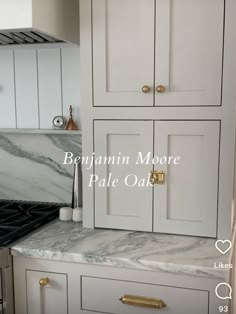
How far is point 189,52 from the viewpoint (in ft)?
4.94

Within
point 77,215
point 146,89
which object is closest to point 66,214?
point 77,215

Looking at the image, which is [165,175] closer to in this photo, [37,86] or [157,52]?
[157,52]

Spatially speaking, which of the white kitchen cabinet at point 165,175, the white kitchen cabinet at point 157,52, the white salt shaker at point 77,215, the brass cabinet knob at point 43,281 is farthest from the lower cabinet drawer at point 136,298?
the white kitchen cabinet at point 157,52

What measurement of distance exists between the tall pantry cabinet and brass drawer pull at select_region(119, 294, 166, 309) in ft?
1.05

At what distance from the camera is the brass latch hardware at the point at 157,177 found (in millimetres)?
1602

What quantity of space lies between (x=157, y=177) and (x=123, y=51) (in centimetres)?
51

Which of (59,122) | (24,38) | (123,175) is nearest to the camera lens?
(123,175)

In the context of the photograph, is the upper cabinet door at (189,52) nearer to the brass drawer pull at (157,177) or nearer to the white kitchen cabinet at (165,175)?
the white kitchen cabinet at (165,175)

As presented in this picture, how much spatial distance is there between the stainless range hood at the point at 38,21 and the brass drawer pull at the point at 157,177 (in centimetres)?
66

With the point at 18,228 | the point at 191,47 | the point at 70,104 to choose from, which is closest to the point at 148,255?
the point at 18,228

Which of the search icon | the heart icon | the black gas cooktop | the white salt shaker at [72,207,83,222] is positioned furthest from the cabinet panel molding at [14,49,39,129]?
the search icon

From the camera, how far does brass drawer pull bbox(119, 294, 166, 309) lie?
1.38m

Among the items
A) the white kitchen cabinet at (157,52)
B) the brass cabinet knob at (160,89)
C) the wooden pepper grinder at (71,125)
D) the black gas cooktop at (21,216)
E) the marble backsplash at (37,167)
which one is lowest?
the black gas cooktop at (21,216)

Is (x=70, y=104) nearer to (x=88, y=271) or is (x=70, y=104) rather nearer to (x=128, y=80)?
(x=128, y=80)
